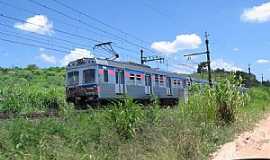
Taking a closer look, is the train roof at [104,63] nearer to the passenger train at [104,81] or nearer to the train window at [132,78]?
the passenger train at [104,81]

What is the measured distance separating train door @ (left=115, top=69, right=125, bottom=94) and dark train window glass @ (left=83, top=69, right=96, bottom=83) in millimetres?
1528

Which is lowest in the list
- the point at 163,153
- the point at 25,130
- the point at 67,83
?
the point at 163,153

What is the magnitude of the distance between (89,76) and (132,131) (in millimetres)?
14544

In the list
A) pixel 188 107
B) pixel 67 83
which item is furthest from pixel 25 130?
pixel 67 83

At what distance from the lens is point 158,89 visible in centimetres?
3161

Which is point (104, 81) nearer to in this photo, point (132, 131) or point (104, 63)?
point (104, 63)

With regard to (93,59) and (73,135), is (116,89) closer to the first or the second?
(93,59)

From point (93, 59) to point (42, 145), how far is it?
17038 mm

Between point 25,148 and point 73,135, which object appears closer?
point 25,148

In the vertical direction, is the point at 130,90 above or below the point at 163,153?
above

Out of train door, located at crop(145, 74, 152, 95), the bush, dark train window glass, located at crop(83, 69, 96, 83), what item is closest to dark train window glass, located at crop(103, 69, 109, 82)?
dark train window glass, located at crop(83, 69, 96, 83)

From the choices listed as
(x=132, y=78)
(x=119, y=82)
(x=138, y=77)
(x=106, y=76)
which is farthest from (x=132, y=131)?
(x=138, y=77)

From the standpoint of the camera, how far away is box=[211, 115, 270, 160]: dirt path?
39.5 ft

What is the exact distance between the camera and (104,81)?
25.5 meters
